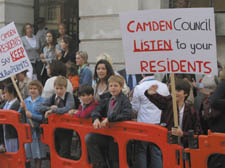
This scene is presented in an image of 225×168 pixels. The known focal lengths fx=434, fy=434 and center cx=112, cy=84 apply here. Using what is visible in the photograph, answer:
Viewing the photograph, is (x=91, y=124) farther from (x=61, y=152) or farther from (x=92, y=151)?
(x=61, y=152)

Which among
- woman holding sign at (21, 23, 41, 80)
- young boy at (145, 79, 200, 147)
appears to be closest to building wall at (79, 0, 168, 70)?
woman holding sign at (21, 23, 41, 80)

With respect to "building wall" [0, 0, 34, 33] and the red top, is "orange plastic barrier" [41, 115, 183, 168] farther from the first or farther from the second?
"building wall" [0, 0, 34, 33]

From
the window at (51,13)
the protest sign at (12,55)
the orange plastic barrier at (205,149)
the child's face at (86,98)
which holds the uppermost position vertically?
the window at (51,13)

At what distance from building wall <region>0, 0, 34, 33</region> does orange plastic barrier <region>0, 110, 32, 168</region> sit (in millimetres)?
5592

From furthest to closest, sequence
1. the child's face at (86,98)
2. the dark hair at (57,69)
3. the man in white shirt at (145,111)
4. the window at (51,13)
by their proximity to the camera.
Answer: the window at (51,13), the dark hair at (57,69), the child's face at (86,98), the man in white shirt at (145,111)

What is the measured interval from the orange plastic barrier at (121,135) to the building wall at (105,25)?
156 inches

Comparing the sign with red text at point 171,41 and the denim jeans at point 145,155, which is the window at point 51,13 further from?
the sign with red text at point 171,41

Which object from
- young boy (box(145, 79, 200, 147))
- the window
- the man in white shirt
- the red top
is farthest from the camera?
the window

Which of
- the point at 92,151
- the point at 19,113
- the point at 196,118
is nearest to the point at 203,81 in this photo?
the point at 196,118

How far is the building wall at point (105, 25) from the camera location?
373 inches

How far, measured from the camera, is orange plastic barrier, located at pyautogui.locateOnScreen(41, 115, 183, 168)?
4586 millimetres

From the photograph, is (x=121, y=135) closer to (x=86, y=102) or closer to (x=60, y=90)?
(x=86, y=102)

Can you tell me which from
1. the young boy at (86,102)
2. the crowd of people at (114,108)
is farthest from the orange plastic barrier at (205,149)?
the young boy at (86,102)

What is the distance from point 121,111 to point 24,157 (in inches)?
69.4
